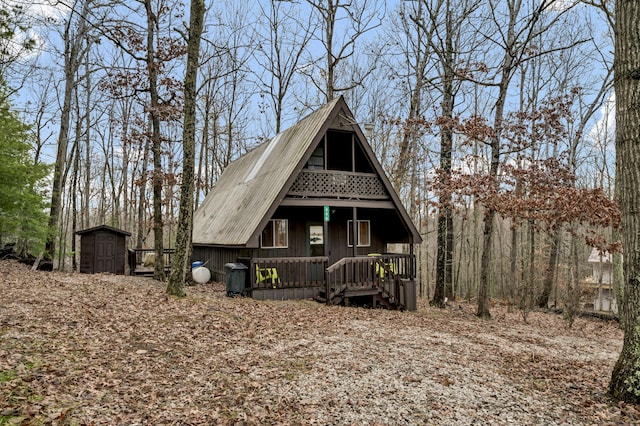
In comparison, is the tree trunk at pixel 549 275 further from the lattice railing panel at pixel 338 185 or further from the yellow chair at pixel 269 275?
the yellow chair at pixel 269 275

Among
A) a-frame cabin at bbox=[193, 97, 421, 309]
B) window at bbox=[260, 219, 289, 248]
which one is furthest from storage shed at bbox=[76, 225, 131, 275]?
window at bbox=[260, 219, 289, 248]

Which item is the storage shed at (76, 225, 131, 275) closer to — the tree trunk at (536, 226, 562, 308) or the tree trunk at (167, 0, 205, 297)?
the tree trunk at (167, 0, 205, 297)

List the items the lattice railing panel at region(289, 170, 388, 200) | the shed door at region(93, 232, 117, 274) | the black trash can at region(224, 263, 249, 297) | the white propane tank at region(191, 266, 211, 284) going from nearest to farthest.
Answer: the black trash can at region(224, 263, 249, 297)
the lattice railing panel at region(289, 170, 388, 200)
the white propane tank at region(191, 266, 211, 284)
the shed door at region(93, 232, 117, 274)

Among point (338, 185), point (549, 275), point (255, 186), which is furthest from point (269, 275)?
point (549, 275)

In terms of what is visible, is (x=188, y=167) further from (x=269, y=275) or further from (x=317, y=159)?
(x=317, y=159)

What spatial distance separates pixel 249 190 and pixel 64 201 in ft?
87.1

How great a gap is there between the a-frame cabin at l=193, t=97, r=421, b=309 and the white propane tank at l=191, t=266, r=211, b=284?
23.7 inches

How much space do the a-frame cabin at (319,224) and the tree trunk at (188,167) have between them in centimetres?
253

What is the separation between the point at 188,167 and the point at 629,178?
9.80 metres

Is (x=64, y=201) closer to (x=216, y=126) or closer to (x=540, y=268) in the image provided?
(x=216, y=126)

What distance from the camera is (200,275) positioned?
17688 mm

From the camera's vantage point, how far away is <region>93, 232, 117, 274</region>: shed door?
68.9 ft

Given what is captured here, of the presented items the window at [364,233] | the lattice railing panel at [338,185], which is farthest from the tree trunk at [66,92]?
the window at [364,233]

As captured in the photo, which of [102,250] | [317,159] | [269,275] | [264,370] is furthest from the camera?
[102,250]
